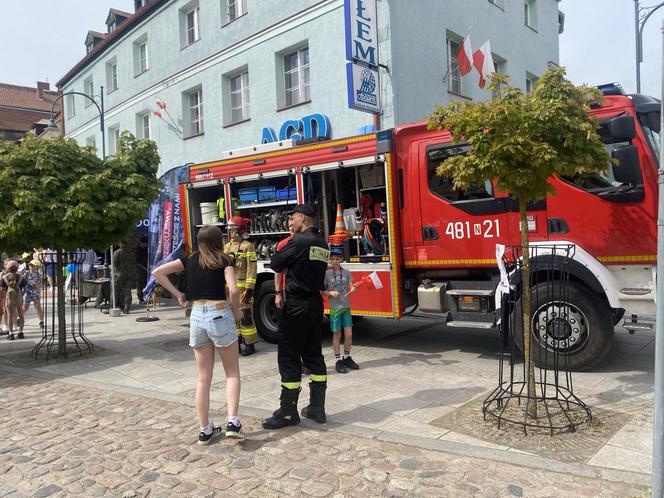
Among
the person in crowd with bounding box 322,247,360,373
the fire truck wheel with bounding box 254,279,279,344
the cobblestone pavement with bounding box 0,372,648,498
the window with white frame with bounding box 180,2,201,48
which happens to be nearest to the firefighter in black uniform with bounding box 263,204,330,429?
the cobblestone pavement with bounding box 0,372,648,498

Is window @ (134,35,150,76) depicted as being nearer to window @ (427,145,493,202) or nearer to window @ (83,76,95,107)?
window @ (83,76,95,107)

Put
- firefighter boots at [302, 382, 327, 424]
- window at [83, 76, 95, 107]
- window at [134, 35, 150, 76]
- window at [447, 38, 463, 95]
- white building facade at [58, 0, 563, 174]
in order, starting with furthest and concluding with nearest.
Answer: window at [83, 76, 95, 107] < window at [134, 35, 150, 76] < window at [447, 38, 463, 95] < white building facade at [58, 0, 563, 174] < firefighter boots at [302, 382, 327, 424]

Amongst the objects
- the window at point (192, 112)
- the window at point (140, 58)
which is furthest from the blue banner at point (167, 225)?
the window at point (140, 58)

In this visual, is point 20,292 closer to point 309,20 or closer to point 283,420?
point 283,420

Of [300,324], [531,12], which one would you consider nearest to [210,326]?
[300,324]

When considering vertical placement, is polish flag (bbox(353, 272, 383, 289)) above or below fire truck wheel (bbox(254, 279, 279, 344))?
above

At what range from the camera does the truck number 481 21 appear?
269 inches

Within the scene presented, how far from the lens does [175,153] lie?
19000 millimetres

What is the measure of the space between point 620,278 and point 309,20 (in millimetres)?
10549

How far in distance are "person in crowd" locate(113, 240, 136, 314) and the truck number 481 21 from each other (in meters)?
9.07

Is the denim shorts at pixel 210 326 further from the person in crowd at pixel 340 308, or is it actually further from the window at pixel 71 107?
the window at pixel 71 107

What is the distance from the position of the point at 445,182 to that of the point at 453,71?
8.61 m

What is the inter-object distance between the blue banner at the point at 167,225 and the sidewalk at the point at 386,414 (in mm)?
3518

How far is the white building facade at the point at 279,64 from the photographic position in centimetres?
1312
